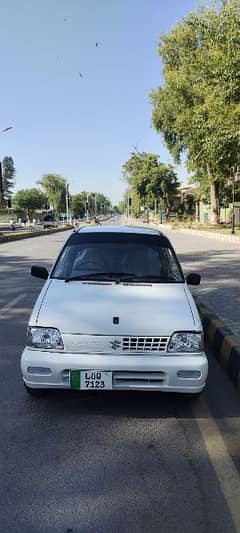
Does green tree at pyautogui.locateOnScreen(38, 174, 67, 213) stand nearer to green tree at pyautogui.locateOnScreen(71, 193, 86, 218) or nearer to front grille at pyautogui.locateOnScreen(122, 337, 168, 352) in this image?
green tree at pyautogui.locateOnScreen(71, 193, 86, 218)

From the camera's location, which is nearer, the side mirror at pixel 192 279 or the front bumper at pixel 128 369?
the front bumper at pixel 128 369

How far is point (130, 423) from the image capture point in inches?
156

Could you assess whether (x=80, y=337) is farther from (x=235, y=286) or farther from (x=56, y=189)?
(x=56, y=189)

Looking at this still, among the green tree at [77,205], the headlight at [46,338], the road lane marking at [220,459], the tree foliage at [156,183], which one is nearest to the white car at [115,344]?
the headlight at [46,338]

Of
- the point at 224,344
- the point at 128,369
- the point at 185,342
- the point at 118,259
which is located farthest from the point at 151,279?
the point at 224,344

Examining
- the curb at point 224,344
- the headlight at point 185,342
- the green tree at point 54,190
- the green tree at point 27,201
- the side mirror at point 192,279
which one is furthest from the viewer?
the green tree at point 54,190

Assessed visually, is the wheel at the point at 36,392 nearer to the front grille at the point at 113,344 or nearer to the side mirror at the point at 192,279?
the front grille at the point at 113,344

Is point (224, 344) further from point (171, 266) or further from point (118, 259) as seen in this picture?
point (118, 259)

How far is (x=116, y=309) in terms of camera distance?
4.12m

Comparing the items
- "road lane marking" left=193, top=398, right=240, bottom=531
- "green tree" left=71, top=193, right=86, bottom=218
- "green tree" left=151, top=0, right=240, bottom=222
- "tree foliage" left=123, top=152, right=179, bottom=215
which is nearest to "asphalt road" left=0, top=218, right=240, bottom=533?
"road lane marking" left=193, top=398, right=240, bottom=531

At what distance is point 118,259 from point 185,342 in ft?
5.21

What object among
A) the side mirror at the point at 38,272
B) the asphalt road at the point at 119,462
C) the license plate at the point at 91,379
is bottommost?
the asphalt road at the point at 119,462

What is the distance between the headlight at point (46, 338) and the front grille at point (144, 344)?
516mm

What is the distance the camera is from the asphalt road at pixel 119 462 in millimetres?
2738
